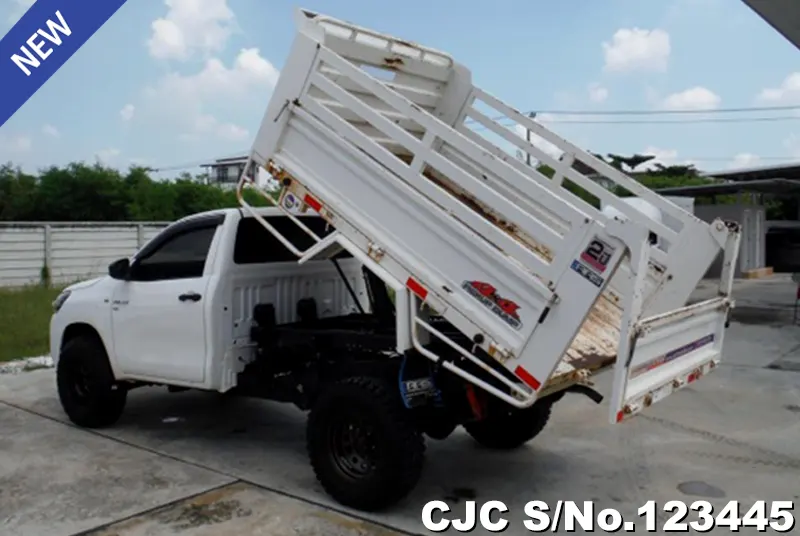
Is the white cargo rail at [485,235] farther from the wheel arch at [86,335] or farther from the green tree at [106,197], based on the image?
the green tree at [106,197]

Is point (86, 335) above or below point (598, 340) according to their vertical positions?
below

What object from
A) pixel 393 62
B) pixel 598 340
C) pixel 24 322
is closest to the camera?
pixel 598 340

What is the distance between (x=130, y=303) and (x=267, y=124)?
2.09 metres

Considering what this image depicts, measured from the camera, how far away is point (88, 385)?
6730 mm

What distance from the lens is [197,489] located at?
17.4ft

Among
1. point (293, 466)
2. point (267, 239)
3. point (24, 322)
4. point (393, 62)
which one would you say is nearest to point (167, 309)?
point (267, 239)

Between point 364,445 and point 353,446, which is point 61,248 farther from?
point 364,445

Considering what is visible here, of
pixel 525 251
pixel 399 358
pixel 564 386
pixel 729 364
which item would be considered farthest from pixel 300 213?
pixel 729 364

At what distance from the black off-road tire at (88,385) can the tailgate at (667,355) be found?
430cm

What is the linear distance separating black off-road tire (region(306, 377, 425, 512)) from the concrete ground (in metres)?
0.16

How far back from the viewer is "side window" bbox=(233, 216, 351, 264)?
5.98 m

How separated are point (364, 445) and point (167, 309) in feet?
6.90

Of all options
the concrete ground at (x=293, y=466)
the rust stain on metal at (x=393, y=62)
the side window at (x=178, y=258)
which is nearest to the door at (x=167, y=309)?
the side window at (x=178, y=258)

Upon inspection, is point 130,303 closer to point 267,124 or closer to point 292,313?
point 292,313
